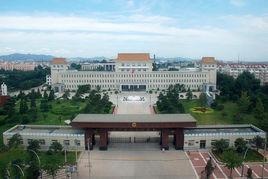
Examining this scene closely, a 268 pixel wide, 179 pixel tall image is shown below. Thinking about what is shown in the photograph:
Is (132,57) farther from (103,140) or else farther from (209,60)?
(103,140)

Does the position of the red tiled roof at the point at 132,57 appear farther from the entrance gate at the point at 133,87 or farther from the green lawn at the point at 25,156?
the green lawn at the point at 25,156

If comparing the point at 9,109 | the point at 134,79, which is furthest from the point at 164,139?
the point at 134,79

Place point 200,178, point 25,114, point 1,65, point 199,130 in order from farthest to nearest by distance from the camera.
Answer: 1. point 1,65
2. point 25,114
3. point 199,130
4. point 200,178

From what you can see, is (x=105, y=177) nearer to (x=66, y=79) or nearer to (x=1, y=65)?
(x=66, y=79)

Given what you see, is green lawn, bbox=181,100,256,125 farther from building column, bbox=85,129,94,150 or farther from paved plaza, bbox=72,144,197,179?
building column, bbox=85,129,94,150

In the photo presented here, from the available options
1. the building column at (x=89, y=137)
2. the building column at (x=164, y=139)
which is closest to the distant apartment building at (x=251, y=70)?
the building column at (x=164, y=139)

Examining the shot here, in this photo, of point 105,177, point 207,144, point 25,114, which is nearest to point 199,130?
point 207,144
